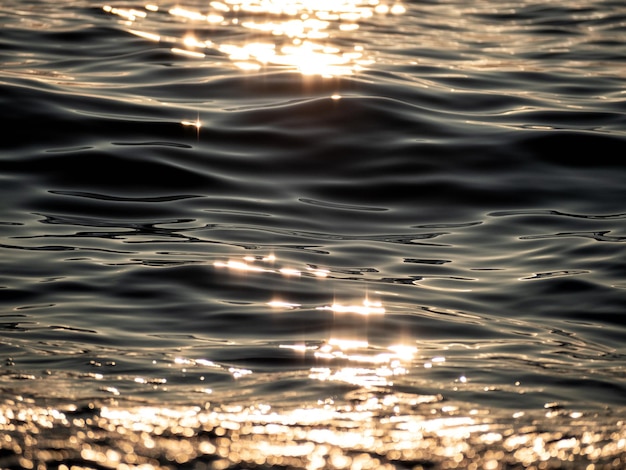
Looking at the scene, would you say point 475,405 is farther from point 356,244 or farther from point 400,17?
point 400,17

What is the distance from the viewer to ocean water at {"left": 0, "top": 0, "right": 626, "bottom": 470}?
2725 millimetres

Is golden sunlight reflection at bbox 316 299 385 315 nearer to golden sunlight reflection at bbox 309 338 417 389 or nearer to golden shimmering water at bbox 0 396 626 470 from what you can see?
golden sunlight reflection at bbox 309 338 417 389

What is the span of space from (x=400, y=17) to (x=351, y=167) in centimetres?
497

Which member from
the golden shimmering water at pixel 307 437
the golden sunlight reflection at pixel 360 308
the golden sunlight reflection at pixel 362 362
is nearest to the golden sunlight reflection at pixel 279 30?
the golden sunlight reflection at pixel 360 308

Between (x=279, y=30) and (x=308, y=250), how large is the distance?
5.11 metres

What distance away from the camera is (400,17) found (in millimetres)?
10555

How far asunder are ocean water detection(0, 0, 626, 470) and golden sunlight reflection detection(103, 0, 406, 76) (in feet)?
0.18

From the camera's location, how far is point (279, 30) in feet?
31.1

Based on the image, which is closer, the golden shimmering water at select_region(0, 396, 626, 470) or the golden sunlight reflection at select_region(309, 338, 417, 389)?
the golden shimmering water at select_region(0, 396, 626, 470)

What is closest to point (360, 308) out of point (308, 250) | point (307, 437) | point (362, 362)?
point (362, 362)

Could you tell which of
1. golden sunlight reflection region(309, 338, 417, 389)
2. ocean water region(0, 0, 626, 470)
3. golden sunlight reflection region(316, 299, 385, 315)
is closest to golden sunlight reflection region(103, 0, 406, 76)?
ocean water region(0, 0, 626, 470)

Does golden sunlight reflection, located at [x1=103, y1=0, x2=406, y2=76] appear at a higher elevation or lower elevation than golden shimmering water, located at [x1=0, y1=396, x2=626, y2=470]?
higher

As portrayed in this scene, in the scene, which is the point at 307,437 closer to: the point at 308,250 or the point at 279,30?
the point at 308,250

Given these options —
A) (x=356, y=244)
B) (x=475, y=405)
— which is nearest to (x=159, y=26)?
(x=356, y=244)
